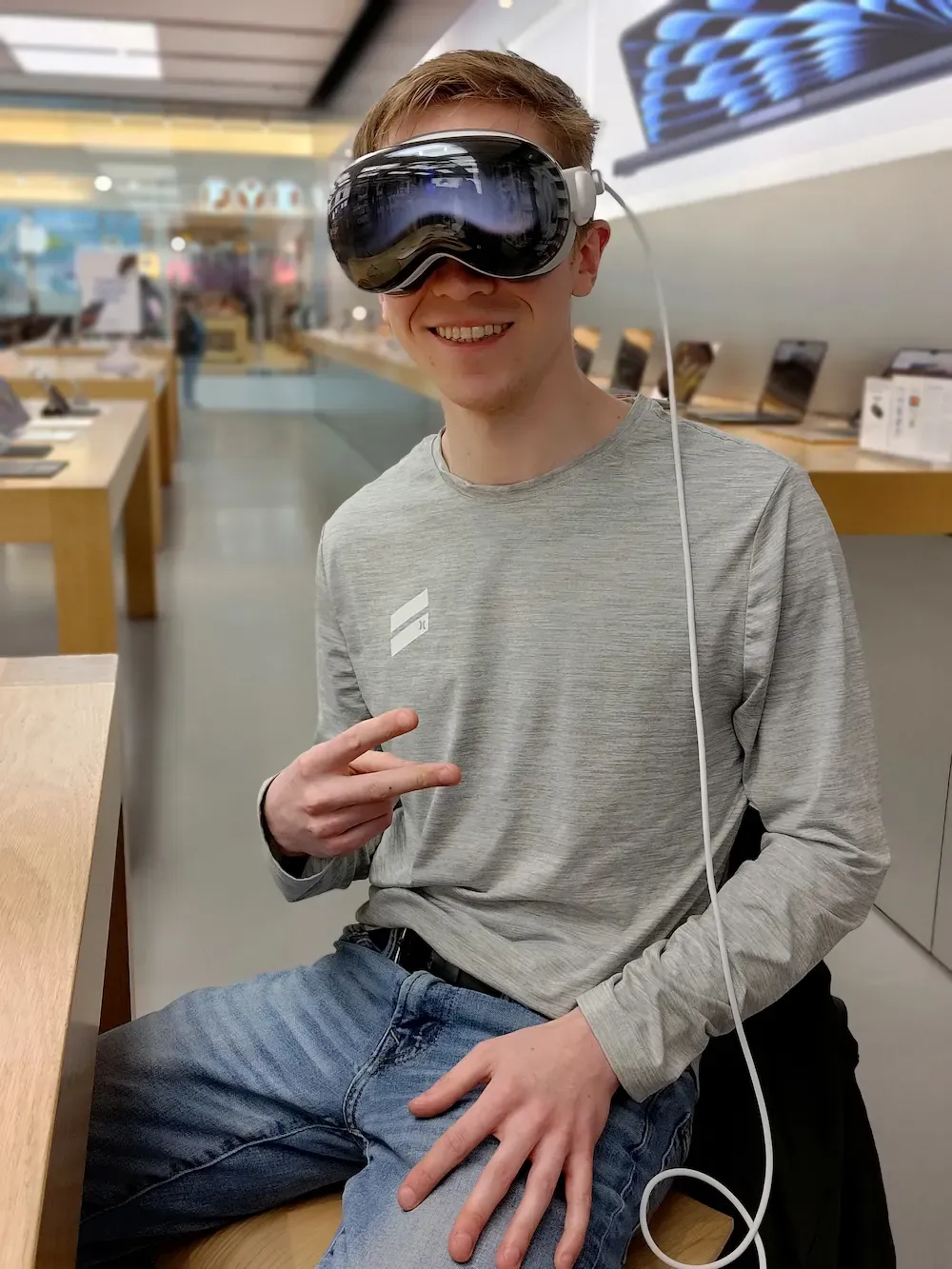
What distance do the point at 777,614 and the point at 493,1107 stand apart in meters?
0.37

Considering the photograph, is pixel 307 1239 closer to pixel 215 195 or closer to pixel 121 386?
pixel 121 386

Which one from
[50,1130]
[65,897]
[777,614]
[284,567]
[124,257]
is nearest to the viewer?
[50,1130]

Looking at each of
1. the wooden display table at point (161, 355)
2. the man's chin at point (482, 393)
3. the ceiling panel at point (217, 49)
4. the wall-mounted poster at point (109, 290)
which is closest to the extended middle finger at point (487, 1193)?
the man's chin at point (482, 393)

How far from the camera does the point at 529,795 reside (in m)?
0.88

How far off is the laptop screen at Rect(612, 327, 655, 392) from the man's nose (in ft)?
7.47

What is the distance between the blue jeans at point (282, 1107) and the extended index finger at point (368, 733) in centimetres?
19

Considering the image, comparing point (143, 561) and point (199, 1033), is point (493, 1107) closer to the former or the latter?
point (199, 1033)

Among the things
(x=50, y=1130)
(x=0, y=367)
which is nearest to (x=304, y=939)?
(x=50, y=1130)

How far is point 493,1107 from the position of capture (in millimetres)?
716

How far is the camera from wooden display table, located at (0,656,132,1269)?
0.48 m

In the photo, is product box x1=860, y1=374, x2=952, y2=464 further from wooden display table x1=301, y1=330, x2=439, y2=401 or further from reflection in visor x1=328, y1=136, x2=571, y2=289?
reflection in visor x1=328, y1=136, x2=571, y2=289

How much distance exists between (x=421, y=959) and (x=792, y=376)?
1.89 metres

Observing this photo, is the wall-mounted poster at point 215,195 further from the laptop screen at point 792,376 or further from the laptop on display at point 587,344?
the laptop screen at point 792,376

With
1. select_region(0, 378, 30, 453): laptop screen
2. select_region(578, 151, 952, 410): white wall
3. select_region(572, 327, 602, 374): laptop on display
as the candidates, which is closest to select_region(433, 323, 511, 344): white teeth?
select_region(578, 151, 952, 410): white wall
